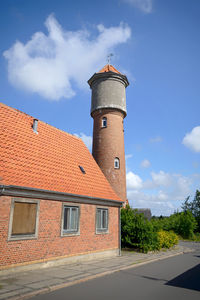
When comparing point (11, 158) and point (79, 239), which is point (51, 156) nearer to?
point (11, 158)

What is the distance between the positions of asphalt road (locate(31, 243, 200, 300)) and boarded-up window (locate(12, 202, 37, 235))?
312 cm

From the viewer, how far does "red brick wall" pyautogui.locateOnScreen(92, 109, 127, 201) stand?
61.8ft

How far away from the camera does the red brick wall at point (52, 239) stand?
8427mm

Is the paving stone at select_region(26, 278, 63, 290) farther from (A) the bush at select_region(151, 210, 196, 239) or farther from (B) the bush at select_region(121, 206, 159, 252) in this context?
(A) the bush at select_region(151, 210, 196, 239)

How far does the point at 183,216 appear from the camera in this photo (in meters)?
35.8

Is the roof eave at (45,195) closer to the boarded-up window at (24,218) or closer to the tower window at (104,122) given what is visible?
the boarded-up window at (24,218)

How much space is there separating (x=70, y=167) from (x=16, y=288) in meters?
7.45

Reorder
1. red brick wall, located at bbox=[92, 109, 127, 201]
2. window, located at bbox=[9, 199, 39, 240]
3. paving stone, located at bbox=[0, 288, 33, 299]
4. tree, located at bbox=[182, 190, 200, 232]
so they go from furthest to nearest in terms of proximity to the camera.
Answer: tree, located at bbox=[182, 190, 200, 232]
red brick wall, located at bbox=[92, 109, 127, 201]
window, located at bbox=[9, 199, 39, 240]
paving stone, located at bbox=[0, 288, 33, 299]

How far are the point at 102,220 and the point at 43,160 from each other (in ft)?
17.0

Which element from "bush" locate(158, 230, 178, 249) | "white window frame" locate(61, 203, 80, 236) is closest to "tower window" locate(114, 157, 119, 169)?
"bush" locate(158, 230, 178, 249)

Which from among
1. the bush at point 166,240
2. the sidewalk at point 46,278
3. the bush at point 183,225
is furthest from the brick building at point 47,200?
the bush at point 183,225

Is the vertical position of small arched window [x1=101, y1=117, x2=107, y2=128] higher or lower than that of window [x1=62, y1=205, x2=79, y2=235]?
higher

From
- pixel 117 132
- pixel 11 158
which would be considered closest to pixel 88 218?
pixel 11 158

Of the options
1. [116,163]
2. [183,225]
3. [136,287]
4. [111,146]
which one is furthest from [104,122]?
[183,225]
